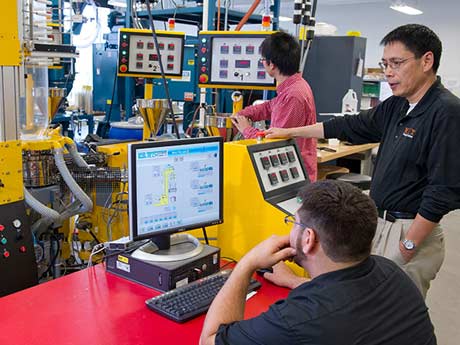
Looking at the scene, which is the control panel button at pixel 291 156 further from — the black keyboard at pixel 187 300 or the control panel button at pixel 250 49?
the control panel button at pixel 250 49

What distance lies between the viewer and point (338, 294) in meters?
0.99

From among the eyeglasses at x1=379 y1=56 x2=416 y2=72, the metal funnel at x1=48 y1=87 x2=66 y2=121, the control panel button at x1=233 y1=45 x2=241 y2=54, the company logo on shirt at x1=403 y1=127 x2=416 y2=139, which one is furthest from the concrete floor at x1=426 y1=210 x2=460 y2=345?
the metal funnel at x1=48 y1=87 x2=66 y2=121

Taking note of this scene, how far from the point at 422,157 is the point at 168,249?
1.00 metres

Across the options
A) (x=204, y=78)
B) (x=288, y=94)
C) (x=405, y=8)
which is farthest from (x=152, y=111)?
(x=405, y=8)

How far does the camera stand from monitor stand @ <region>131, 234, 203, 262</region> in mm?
1573

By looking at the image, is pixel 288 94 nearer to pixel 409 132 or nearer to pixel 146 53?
pixel 409 132

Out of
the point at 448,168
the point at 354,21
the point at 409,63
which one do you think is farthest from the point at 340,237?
the point at 354,21

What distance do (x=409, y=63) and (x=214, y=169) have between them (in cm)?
85

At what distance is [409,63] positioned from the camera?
1848 millimetres

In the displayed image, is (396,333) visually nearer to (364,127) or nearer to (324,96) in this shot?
(364,127)

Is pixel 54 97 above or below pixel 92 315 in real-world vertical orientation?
above

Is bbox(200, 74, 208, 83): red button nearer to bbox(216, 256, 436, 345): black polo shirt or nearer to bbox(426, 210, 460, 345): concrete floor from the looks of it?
bbox(426, 210, 460, 345): concrete floor

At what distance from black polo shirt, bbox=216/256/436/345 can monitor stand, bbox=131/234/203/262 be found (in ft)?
1.69

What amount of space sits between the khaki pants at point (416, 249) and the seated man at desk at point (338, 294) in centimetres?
85
